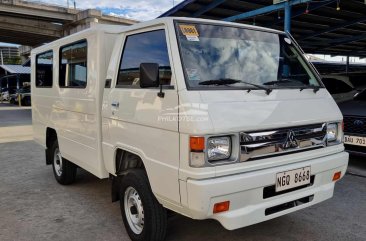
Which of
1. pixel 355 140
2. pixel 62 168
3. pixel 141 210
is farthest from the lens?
pixel 355 140

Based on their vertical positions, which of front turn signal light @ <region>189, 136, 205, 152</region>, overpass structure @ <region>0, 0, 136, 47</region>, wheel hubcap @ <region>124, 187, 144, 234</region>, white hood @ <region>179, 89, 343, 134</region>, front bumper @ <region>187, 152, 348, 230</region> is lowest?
wheel hubcap @ <region>124, 187, 144, 234</region>

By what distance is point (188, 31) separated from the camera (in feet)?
10.6

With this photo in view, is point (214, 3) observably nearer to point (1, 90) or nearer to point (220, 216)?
point (220, 216)

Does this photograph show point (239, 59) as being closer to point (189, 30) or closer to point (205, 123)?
point (189, 30)

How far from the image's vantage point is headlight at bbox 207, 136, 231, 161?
8.97 feet

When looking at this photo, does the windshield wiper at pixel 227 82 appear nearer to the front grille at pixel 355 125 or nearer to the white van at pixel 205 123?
the white van at pixel 205 123

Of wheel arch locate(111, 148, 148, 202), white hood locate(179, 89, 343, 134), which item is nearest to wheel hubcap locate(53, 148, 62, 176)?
wheel arch locate(111, 148, 148, 202)

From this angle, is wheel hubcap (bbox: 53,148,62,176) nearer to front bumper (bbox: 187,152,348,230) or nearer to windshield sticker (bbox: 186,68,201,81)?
windshield sticker (bbox: 186,68,201,81)

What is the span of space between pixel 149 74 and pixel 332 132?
1862 mm

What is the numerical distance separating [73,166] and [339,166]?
367 centimetres

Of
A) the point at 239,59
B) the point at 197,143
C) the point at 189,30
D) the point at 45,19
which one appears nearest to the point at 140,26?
the point at 189,30

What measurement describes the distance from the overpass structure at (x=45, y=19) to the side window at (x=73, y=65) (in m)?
23.4

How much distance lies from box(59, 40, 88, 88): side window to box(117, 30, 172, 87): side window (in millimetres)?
826

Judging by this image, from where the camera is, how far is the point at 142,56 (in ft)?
11.6
